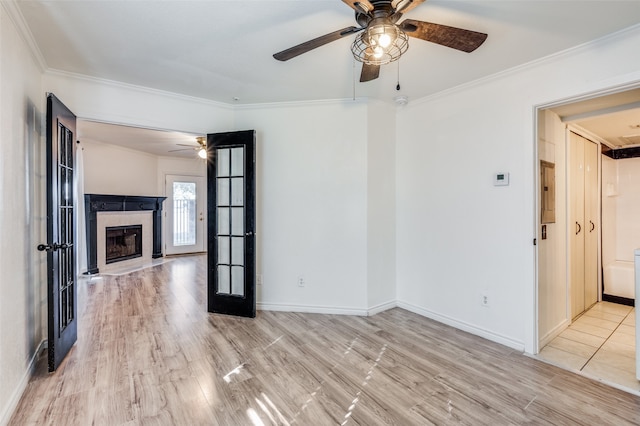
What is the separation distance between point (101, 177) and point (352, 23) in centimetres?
623

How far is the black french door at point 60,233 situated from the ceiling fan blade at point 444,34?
103 inches

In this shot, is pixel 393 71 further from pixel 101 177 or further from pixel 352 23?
pixel 101 177

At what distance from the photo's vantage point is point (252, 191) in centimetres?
337

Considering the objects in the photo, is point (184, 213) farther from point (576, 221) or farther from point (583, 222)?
point (583, 222)

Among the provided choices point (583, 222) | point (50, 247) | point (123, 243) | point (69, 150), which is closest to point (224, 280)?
point (50, 247)

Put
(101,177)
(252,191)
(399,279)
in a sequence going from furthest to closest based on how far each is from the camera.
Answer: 1. (101,177)
2. (399,279)
3. (252,191)

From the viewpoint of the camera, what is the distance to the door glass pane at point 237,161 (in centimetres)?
347

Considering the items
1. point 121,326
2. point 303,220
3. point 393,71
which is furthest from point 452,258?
point 121,326

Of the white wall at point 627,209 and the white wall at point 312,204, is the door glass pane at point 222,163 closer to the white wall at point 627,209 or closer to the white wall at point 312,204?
the white wall at point 312,204

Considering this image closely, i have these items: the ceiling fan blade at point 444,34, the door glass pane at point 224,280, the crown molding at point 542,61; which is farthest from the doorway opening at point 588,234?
the door glass pane at point 224,280

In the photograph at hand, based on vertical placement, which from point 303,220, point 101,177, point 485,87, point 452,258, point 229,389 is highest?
point 485,87

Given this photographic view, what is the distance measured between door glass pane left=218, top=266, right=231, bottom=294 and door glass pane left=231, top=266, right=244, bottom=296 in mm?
54

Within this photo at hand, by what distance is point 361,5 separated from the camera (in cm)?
153

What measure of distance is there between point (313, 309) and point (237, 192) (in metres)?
1.67
